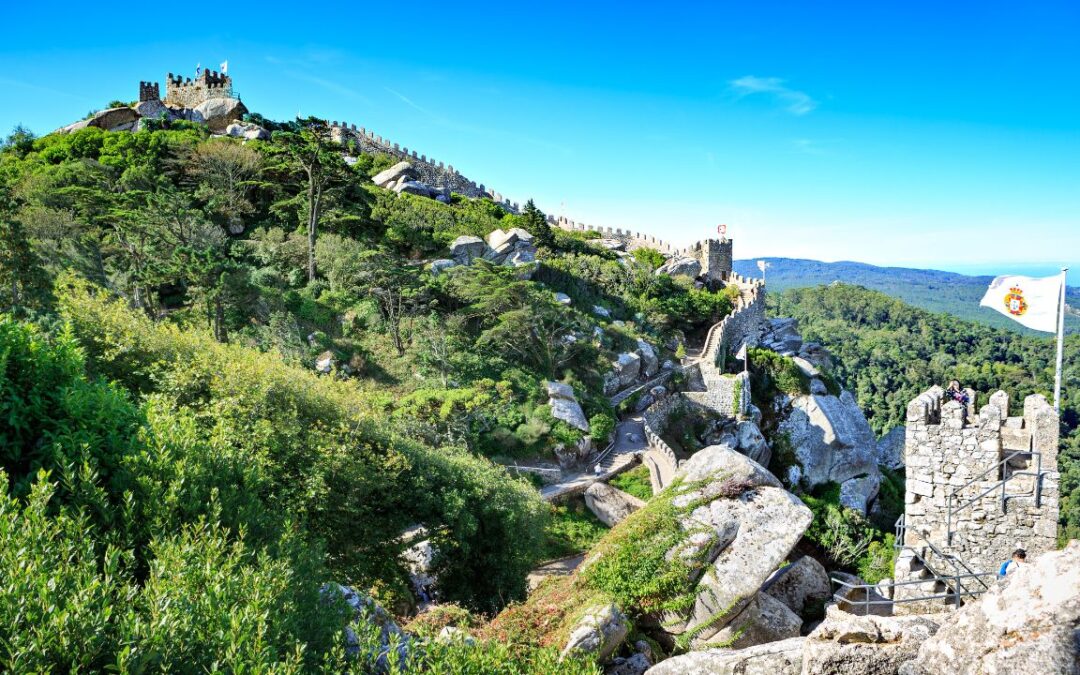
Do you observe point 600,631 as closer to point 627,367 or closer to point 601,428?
point 601,428

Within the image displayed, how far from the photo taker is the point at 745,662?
230 inches

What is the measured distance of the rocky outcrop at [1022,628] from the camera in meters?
3.26

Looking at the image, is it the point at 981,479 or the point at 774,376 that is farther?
the point at 774,376

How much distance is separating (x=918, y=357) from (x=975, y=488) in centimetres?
8059

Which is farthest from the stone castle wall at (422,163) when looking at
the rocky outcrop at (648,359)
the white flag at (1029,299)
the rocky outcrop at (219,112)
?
the white flag at (1029,299)

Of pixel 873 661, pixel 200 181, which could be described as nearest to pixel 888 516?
pixel 873 661

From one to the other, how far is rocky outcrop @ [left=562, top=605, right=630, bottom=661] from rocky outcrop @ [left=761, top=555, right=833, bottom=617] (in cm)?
352

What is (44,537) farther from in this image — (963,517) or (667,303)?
(667,303)

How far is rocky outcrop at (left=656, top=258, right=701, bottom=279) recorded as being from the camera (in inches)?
1695

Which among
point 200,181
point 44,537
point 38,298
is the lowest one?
point 44,537

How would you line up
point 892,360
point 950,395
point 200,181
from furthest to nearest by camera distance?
point 892,360
point 200,181
point 950,395

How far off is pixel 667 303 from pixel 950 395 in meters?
26.4

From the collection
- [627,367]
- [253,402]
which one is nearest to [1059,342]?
[253,402]

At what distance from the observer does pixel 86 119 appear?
42656 millimetres
